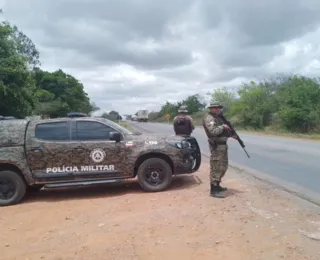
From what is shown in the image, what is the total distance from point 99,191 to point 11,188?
1828 mm

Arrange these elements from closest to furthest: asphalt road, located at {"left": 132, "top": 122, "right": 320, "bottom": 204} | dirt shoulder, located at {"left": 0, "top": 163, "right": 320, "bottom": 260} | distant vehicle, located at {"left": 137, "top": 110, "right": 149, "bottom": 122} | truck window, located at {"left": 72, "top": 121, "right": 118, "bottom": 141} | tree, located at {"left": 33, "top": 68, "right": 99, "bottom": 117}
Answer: dirt shoulder, located at {"left": 0, "top": 163, "right": 320, "bottom": 260}
truck window, located at {"left": 72, "top": 121, "right": 118, "bottom": 141}
asphalt road, located at {"left": 132, "top": 122, "right": 320, "bottom": 204}
tree, located at {"left": 33, "top": 68, "right": 99, "bottom": 117}
distant vehicle, located at {"left": 137, "top": 110, "right": 149, "bottom": 122}

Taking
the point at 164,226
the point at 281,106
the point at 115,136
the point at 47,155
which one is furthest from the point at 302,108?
the point at 164,226

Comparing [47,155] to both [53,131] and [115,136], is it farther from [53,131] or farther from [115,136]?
[115,136]

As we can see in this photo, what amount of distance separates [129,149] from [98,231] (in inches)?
101

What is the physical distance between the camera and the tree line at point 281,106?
34500 mm

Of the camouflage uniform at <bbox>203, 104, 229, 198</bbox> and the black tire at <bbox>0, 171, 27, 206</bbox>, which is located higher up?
the camouflage uniform at <bbox>203, 104, 229, 198</bbox>

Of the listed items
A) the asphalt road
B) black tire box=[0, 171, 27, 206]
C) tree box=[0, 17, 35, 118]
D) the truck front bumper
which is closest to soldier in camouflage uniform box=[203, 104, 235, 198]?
the truck front bumper

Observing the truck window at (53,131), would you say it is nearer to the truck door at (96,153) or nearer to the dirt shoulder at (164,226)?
the truck door at (96,153)

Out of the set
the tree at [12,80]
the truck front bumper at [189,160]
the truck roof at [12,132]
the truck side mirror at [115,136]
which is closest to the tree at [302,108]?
the tree at [12,80]

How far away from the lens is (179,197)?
7336 millimetres

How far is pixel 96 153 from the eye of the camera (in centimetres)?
782

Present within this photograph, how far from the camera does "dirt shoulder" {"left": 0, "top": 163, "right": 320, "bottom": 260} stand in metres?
4.65

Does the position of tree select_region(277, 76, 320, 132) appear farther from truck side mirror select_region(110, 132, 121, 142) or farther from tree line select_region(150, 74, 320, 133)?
truck side mirror select_region(110, 132, 121, 142)

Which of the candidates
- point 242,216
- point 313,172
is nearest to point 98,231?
point 242,216
